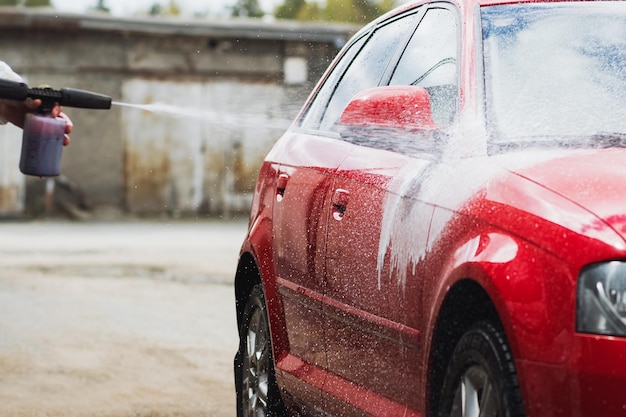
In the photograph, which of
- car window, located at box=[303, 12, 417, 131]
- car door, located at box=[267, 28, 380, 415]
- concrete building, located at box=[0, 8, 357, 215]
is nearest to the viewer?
car door, located at box=[267, 28, 380, 415]

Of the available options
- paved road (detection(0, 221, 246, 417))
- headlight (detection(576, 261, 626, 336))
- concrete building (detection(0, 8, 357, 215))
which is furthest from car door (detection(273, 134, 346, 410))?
concrete building (detection(0, 8, 357, 215))

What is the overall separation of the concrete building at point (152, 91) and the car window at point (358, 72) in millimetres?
21368

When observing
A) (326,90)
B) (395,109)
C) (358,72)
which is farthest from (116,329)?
(395,109)

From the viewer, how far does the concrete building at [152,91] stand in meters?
27.7

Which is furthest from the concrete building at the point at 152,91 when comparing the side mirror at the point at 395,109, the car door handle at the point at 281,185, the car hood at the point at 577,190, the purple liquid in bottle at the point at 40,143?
the car hood at the point at 577,190

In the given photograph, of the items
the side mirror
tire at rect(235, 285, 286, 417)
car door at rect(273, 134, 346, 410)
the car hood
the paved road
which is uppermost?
the side mirror

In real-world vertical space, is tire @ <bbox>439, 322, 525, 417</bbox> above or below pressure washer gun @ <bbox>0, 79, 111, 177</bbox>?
below

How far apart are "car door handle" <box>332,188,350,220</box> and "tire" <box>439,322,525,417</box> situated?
44.1 inches

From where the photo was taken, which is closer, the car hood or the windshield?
the car hood

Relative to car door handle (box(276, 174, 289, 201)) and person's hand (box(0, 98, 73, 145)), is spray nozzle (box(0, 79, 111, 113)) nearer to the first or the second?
person's hand (box(0, 98, 73, 145))

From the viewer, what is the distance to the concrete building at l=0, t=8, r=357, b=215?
2772 centimetres

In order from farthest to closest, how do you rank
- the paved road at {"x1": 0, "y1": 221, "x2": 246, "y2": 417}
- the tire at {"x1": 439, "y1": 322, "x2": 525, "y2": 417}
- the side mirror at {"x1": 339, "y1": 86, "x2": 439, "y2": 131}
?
the paved road at {"x1": 0, "y1": 221, "x2": 246, "y2": 417}
the side mirror at {"x1": 339, "y1": 86, "x2": 439, "y2": 131}
the tire at {"x1": 439, "y1": 322, "x2": 525, "y2": 417}

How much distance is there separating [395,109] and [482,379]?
104 cm

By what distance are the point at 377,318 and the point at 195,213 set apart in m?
23.6
